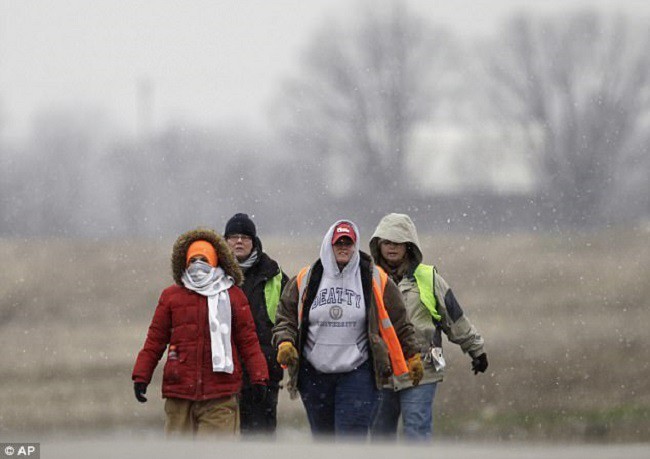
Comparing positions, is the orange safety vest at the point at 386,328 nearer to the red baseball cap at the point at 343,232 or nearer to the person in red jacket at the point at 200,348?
the red baseball cap at the point at 343,232

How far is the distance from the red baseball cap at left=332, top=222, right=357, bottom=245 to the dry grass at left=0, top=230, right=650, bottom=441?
3.43m

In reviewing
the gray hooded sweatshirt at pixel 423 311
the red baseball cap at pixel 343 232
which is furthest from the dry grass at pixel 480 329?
the red baseball cap at pixel 343 232

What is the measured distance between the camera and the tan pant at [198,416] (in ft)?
25.2

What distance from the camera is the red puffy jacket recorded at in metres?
7.65

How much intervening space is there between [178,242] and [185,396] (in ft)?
2.59

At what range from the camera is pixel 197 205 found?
26688 mm

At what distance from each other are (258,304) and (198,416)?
104 cm

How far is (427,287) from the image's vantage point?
8.55 m

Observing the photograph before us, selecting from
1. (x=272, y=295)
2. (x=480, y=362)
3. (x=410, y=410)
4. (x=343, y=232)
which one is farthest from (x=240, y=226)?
(x=480, y=362)

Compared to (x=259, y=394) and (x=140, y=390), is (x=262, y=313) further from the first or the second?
(x=140, y=390)

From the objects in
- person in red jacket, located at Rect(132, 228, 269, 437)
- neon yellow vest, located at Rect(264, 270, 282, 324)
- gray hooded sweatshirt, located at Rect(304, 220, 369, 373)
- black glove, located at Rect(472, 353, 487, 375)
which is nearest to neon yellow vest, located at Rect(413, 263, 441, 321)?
black glove, located at Rect(472, 353, 487, 375)

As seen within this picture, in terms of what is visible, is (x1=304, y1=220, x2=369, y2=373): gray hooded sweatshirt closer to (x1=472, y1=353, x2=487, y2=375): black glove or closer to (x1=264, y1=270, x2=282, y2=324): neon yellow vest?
(x1=264, y1=270, x2=282, y2=324): neon yellow vest

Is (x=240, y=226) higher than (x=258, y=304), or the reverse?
(x=240, y=226)

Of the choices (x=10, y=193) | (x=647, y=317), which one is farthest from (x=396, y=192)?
(x=647, y=317)
